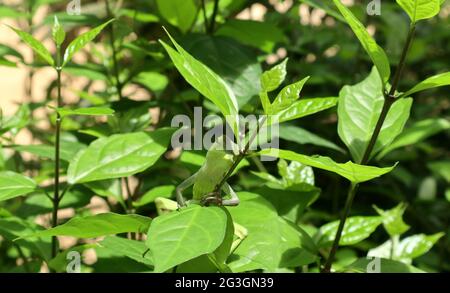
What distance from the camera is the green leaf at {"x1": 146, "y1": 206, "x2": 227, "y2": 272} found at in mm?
712

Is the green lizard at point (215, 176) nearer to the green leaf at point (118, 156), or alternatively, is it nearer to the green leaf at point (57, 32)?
the green leaf at point (118, 156)

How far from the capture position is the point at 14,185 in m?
1.06

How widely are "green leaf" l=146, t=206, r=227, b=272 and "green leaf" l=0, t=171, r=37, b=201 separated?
1.06 feet

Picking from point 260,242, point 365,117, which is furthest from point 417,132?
point 260,242

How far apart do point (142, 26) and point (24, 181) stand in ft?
3.76

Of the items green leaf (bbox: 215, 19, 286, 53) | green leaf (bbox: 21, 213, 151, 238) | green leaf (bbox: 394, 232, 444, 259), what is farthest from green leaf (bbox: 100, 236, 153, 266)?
green leaf (bbox: 215, 19, 286, 53)

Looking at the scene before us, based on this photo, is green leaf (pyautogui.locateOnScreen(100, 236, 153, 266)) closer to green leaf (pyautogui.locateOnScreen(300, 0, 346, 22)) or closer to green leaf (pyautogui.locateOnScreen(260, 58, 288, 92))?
green leaf (pyautogui.locateOnScreen(260, 58, 288, 92))

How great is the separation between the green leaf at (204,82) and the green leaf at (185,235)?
122 millimetres

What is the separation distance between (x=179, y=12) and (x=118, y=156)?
0.45 meters

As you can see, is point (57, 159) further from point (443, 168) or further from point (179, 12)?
point (443, 168)

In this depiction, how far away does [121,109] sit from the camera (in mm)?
1259

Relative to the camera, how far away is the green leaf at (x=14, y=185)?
101cm

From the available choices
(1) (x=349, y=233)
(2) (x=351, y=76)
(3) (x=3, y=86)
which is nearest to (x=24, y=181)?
(1) (x=349, y=233)
